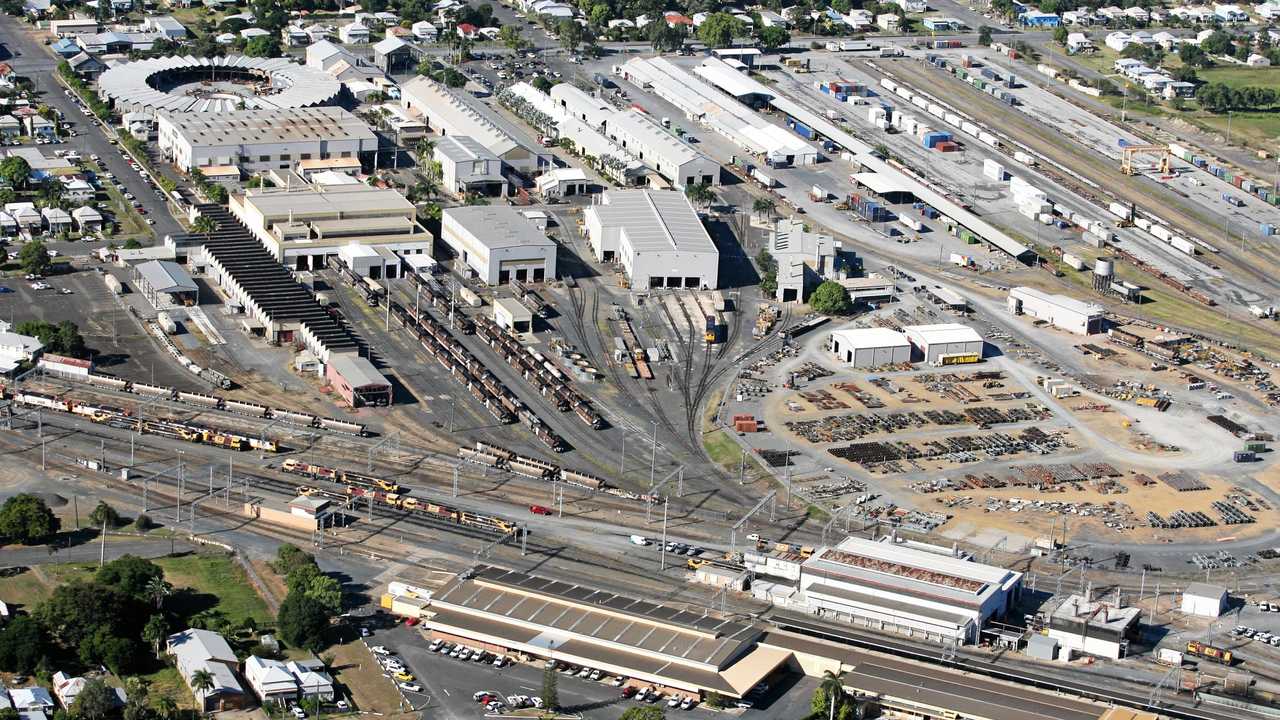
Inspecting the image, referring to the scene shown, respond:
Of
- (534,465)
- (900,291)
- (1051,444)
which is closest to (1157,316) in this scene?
(900,291)

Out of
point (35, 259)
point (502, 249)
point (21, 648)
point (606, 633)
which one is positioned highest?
point (21, 648)

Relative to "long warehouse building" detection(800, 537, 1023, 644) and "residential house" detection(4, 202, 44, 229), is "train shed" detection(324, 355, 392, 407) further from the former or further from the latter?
"residential house" detection(4, 202, 44, 229)

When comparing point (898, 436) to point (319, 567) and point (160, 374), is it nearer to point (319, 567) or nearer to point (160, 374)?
point (319, 567)

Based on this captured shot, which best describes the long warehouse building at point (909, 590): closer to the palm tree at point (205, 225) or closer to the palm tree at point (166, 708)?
the palm tree at point (166, 708)

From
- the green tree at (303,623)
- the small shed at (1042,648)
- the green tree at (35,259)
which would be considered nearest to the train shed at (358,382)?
the green tree at (35,259)

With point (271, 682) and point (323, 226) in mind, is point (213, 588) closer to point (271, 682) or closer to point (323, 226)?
point (271, 682)

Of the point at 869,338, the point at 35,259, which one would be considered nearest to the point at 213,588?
the point at 35,259
